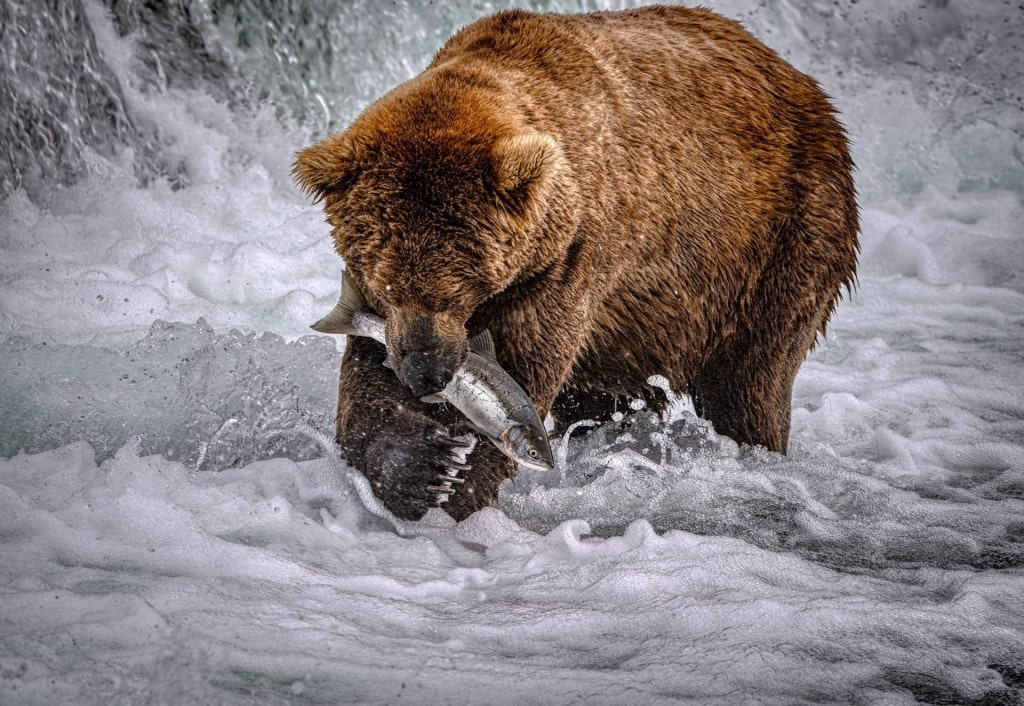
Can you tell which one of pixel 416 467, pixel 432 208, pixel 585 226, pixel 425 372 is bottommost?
pixel 416 467

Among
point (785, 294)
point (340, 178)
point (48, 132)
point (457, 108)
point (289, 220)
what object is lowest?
point (289, 220)

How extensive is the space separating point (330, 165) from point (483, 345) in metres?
0.84

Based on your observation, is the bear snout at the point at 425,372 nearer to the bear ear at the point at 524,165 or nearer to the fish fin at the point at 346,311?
the fish fin at the point at 346,311

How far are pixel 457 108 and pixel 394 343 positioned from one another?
87 centimetres

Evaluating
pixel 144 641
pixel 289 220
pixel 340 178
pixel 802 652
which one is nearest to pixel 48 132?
pixel 289 220

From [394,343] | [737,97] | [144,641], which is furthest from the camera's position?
[737,97]

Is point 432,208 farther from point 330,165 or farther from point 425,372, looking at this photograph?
point 425,372

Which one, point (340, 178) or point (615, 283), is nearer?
point (340, 178)

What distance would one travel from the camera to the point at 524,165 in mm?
3666

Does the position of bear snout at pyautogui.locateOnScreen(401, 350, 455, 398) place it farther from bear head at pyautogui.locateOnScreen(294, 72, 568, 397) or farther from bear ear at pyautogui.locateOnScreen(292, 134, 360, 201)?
bear ear at pyautogui.locateOnScreen(292, 134, 360, 201)

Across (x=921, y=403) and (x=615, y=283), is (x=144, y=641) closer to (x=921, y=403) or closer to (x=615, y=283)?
(x=615, y=283)

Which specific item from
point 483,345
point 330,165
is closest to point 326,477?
point 483,345

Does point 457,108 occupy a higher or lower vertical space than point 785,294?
higher

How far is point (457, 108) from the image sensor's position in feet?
12.7
